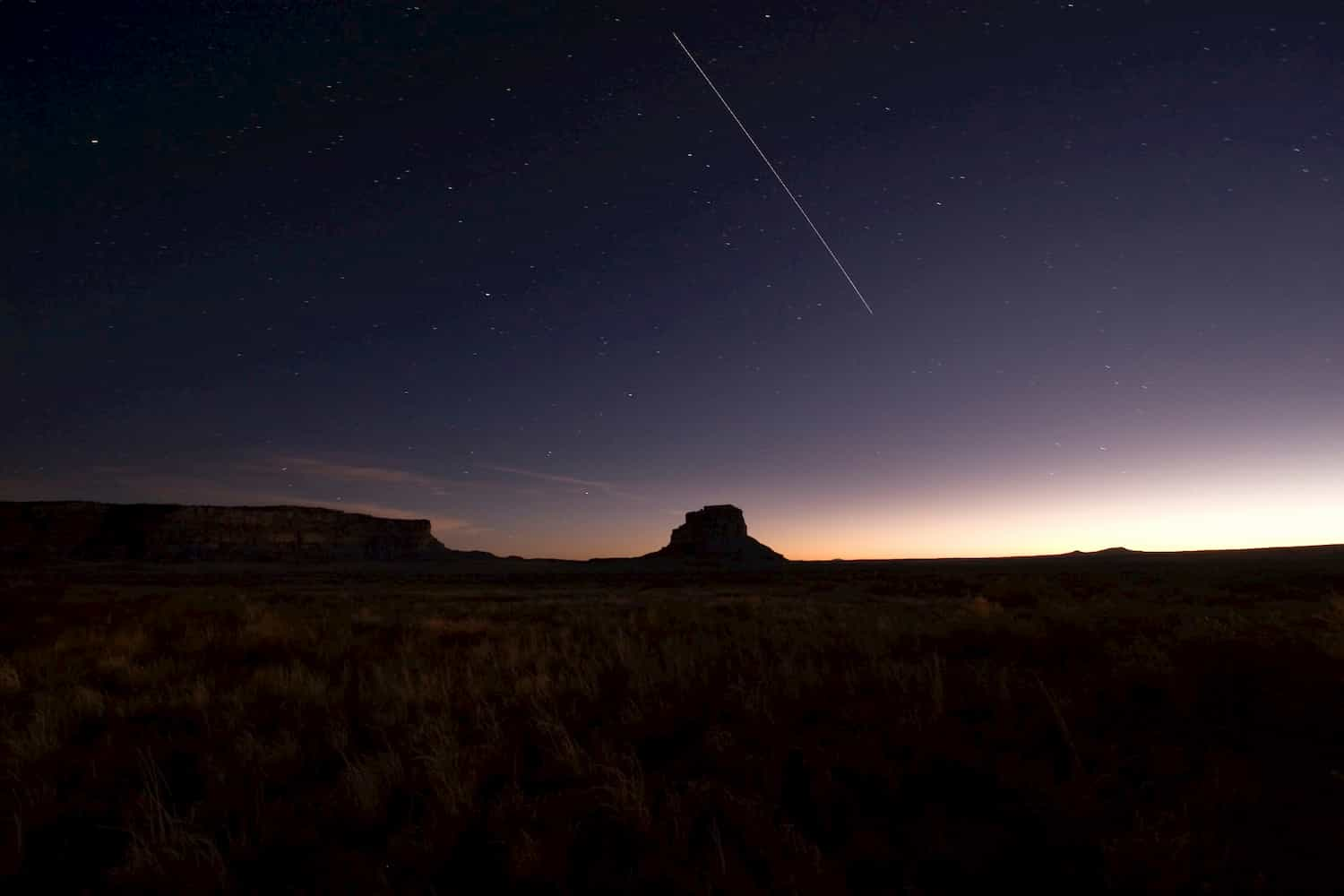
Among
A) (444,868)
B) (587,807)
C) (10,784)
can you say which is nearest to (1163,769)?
(587,807)

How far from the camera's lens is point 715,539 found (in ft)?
598

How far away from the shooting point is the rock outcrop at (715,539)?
176m

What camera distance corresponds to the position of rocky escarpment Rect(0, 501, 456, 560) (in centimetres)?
14350

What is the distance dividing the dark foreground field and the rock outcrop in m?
163

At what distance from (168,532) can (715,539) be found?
131m

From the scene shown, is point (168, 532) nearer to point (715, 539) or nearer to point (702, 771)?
point (715, 539)

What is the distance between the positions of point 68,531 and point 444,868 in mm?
197889

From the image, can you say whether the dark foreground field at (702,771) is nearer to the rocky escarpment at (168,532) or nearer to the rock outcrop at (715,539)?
the rock outcrop at (715,539)

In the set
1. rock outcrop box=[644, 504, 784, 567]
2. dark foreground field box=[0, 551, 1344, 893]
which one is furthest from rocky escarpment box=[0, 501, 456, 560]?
dark foreground field box=[0, 551, 1344, 893]

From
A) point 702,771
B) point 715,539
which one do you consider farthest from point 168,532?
point 702,771

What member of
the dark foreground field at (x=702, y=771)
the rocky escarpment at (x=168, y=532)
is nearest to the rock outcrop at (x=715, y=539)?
the rocky escarpment at (x=168, y=532)

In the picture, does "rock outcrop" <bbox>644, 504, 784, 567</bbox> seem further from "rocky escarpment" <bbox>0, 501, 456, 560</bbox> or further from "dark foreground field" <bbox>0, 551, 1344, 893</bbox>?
"dark foreground field" <bbox>0, 551, 1344, 893</bbox>

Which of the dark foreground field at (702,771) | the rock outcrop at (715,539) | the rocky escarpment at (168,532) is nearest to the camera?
the dark foreground field at (702,771)

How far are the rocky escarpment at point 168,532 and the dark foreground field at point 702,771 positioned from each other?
169 metres
